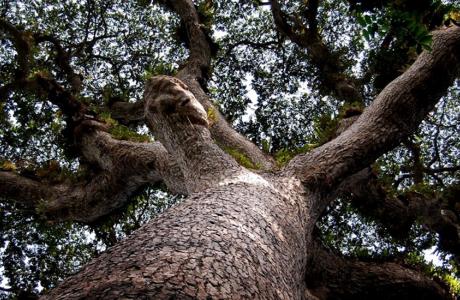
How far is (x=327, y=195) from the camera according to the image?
531 centimetres

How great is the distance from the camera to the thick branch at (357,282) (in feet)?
19.7

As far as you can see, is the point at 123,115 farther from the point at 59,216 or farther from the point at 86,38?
the point at 86,38

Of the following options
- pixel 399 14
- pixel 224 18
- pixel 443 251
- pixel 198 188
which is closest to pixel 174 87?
pixel 198 188

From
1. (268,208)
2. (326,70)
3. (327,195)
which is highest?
(326,70)

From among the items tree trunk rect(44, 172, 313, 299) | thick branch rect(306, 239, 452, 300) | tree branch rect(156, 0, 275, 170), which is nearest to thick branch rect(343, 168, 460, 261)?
thick branch rect(306, 239, 452, 300)

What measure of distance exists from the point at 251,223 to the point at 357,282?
12.0 ft

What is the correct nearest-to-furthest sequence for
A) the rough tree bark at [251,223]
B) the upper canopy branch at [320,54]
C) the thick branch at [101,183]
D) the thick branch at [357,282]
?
the rough tree bark at [251,223] → the thick branch at [357,282] → the thick branch at [101,183] → the upper canopy branch at [320,54]

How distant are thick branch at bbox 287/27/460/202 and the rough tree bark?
0.01 m

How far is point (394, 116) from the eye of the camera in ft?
18.0

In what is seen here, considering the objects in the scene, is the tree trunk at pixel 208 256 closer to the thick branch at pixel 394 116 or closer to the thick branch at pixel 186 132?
the thick branch at pixel 186 132

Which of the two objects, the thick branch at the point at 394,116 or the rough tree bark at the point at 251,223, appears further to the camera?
the thick branch at the point at 394,116

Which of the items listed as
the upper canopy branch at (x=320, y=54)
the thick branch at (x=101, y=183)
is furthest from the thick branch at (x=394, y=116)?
the upper canopy branch at (x=320, y=54)

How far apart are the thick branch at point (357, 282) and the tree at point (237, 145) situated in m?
0.02

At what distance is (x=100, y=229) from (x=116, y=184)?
2.09 metres
